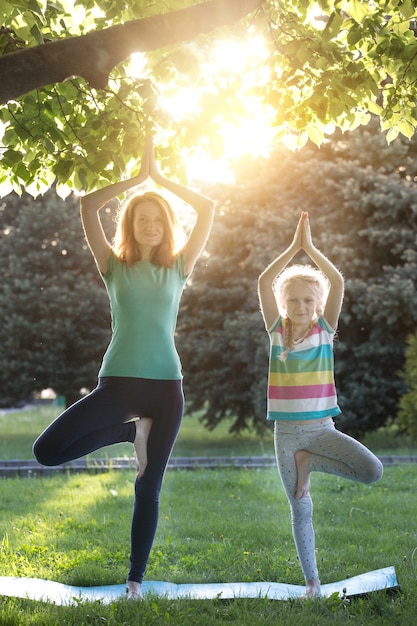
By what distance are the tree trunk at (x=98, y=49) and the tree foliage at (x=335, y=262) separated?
38.3ft

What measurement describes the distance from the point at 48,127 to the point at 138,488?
7.77ft

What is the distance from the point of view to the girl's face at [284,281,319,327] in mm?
4805

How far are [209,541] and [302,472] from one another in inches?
85.3

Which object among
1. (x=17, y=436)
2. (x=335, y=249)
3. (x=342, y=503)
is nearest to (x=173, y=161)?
(x=342, y=503)

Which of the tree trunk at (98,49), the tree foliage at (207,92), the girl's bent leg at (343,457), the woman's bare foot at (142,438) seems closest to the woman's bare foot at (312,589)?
the girl's bent leg at (343,457)

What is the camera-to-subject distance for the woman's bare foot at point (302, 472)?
4723mm

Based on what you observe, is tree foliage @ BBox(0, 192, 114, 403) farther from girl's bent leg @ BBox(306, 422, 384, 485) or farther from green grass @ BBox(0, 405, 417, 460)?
girl's bent leg @ BBox(306, 422, 384, 485)

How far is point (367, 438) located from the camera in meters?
18.1

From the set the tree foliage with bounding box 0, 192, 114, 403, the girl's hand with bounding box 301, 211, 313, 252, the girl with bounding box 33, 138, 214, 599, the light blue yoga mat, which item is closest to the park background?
the light blue yoga mat

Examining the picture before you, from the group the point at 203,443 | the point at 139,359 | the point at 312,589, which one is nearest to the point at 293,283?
the point at 139,359

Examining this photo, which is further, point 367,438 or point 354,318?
point 367,438

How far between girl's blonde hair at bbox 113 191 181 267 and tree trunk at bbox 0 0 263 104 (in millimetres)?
898

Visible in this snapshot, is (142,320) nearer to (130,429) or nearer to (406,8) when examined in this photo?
(130,429)

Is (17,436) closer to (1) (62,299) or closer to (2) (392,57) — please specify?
(1) (62,299)
